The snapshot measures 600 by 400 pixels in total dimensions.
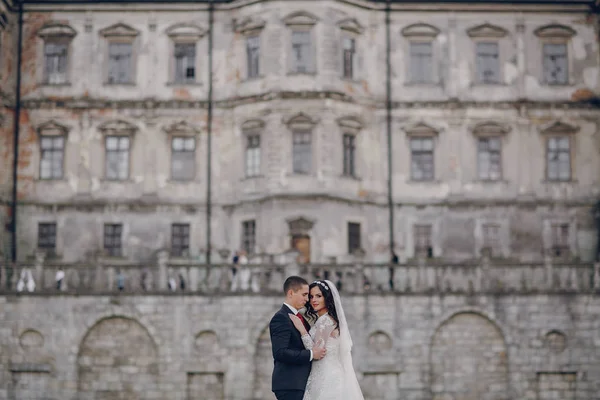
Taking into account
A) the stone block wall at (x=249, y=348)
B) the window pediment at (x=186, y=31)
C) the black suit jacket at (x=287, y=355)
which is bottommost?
the stone block wall at (x=249, y=348)

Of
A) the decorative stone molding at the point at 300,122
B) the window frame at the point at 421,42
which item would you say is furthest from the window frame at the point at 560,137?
the decorative stone molding at the point at 300,122

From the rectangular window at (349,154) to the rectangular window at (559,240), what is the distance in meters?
9.07

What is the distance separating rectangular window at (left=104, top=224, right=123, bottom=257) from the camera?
157ft

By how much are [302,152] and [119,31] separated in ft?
32.2

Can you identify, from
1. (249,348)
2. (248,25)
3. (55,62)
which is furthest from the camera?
(55,62)

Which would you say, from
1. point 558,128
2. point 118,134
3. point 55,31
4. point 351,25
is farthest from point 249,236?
point 558,128

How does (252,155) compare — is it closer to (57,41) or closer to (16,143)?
(57,41)

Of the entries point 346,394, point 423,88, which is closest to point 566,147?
point 423,88

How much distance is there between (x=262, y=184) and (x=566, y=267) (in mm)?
12866

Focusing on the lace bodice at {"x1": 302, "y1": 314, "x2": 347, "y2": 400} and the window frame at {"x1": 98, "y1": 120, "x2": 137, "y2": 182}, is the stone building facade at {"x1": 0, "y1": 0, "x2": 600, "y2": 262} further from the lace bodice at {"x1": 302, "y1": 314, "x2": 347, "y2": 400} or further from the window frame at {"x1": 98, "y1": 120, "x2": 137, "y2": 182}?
the lace bodice at {"x1": 302, "y1": 314, "x2": 347, "y2": 400}

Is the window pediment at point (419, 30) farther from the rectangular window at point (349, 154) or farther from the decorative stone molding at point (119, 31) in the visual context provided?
the decorative stone molding at point (119, 31)

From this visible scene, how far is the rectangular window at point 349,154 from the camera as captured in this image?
47406 millimetres

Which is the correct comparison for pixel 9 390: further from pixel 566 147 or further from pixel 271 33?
pixel 566 147

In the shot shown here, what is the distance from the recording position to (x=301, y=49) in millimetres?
47031
